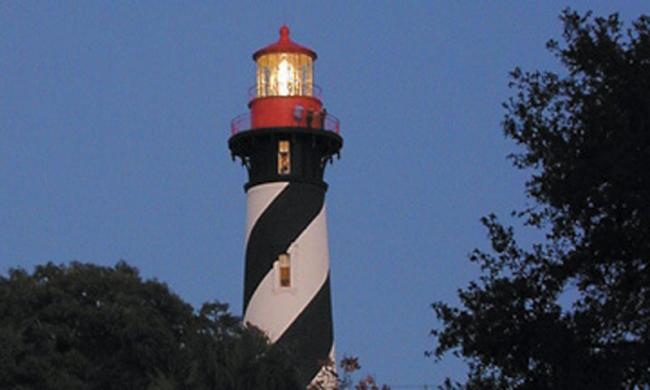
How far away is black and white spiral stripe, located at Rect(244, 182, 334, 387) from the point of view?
50.2 m

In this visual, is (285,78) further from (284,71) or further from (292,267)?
(292,267)

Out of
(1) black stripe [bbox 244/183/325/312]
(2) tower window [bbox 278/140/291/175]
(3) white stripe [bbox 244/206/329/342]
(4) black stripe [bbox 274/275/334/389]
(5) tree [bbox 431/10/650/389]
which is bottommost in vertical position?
(5) tree [bbox 431/10/650/389]

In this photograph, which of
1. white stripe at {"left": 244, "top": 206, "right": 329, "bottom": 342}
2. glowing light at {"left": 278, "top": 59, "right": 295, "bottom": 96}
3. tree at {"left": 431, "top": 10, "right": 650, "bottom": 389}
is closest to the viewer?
tree at {"left": 431, "top": 10, "right": 650, "bottom": 389}

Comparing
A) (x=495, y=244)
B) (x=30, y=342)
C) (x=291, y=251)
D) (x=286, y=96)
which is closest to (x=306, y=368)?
(x=291, y=251)

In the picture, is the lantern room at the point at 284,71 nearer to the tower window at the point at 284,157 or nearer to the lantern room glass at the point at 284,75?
the lantern room glass at the point at 284,75

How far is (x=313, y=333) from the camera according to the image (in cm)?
5028

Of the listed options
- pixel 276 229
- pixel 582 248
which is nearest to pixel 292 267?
pixel 276 229

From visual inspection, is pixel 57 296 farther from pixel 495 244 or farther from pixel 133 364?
pixel 495 244

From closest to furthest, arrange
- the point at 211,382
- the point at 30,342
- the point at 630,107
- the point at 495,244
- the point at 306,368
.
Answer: the point at 630,107, the point at 495,244, the point at 211,382, the point at 30,342, the point at 306,368

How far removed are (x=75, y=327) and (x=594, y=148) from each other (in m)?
18.8

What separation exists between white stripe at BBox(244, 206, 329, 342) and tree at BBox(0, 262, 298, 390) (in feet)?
23.3

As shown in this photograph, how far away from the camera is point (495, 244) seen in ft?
86.5

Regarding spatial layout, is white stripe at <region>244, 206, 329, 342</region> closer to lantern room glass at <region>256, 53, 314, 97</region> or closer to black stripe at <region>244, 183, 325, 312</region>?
black stripe at <region>244, 183, 325, 312</region>

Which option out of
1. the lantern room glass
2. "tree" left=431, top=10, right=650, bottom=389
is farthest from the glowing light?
"tree" left=431, top=10, right=650, bottom=389
